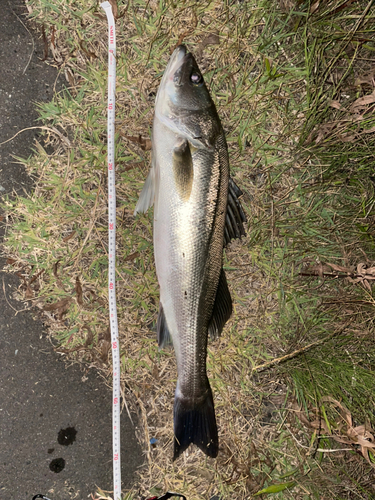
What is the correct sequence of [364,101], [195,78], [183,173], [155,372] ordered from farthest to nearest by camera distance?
[155,372], [364,101], [195,78], [183,173]

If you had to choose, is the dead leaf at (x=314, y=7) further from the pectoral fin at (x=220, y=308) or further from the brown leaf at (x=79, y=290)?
the brown leaf at (x=79, y=290)

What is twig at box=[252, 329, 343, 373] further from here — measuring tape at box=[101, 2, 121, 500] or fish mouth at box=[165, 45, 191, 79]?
fish mouth at box=[165, 45, 191, 79]

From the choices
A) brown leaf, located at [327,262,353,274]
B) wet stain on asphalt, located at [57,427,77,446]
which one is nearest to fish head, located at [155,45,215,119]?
brown leaf, located at [327,262,353,274]

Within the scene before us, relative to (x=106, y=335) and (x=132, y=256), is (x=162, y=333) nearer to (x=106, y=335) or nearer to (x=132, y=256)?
(x=106, y=335)

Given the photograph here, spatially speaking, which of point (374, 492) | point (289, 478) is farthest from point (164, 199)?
point (374, 492)

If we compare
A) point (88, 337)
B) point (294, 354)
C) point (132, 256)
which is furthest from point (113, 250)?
point (294, 354)

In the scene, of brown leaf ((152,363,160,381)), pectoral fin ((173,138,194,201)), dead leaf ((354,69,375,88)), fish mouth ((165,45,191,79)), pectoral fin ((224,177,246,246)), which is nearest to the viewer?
pectoral fin ((173,138,194,201))

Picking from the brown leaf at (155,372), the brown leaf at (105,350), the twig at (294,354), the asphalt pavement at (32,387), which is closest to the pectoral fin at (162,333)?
the brown leaf at (155,372)

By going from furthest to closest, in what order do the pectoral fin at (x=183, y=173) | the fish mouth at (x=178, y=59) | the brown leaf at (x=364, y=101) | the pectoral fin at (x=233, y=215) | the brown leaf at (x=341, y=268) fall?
the brown leaf at (x=341, y=268) → the brown leaf at (x=364, y=101) → the pectoral fin at (x=233, y=215) → the fish mouth at (x=178, y=59) → the pectoral fin at (x=183, y=173)
